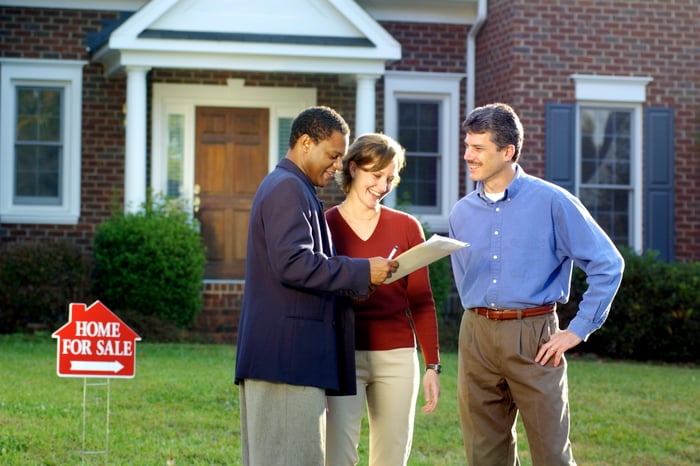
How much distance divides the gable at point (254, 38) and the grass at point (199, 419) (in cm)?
416

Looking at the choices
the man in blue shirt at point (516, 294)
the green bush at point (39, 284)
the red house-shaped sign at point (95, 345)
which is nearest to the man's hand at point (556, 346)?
the man in blue shirt at point (516, 294)

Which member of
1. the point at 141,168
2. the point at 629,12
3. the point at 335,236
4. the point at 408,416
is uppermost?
the point at 629,12

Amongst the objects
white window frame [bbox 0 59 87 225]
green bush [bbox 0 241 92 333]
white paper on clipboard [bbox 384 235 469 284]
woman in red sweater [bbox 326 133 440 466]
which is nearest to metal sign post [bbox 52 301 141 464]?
woman in red sweater [bbox 326 133 440 466]

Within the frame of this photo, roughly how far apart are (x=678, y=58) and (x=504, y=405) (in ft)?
34.5

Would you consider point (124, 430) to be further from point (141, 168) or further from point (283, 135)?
point (283, 135)

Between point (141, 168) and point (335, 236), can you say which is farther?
point (141, 168)

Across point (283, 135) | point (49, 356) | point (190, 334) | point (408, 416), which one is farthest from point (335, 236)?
point (283, 135)

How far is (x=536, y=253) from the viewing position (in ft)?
15.2

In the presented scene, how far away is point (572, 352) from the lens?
12875mm

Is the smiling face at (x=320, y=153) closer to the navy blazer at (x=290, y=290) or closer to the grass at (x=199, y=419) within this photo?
the navy blazer at (x=290, y=290)

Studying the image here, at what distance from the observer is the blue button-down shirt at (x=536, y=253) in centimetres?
448

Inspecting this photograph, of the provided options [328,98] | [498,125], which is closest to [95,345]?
[498,125]

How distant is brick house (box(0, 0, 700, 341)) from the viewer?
44.4 feet

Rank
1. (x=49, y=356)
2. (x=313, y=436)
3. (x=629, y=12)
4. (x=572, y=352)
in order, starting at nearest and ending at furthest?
(x=313, y=436) → (x=49, y=356) → (x=572, y=352) → (x=629, y=12)
